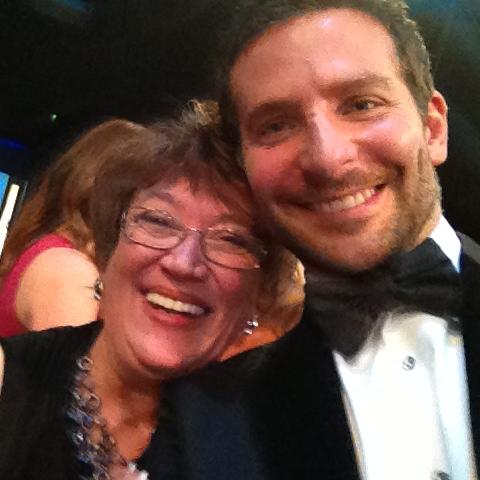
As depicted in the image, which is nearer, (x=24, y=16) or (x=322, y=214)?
(x=322, y=214)

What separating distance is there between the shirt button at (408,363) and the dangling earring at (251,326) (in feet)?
0.66

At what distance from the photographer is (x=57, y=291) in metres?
0.85

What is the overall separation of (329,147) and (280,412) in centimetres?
28

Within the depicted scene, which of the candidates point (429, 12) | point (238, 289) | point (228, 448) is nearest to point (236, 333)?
point (238, 289)

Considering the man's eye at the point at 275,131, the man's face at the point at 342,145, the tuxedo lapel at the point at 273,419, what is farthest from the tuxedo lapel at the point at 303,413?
the man's eye at the point at 275,131

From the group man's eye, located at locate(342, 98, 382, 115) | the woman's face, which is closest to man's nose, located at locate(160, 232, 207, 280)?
the woman's face

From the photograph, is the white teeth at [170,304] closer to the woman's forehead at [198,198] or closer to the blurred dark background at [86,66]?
the woman's forehead at [198,198]

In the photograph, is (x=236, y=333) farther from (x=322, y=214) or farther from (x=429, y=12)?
(x=429, y=12)

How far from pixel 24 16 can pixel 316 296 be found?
0.61m

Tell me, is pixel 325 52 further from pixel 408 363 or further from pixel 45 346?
pixel 45 346

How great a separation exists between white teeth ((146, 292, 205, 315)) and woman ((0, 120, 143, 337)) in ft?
0.38

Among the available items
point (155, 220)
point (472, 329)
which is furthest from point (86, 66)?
point (472, 329)

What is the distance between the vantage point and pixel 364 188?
2.51 ft

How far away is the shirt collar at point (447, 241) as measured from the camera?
765 millimetres
